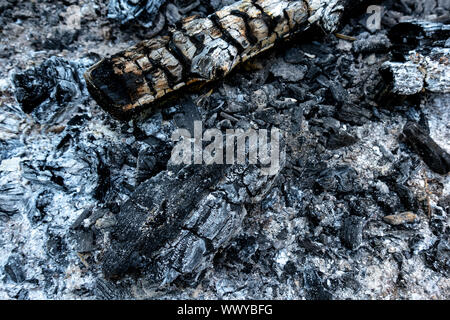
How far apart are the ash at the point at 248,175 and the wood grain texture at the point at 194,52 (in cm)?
23

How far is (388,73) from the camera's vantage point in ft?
9.49

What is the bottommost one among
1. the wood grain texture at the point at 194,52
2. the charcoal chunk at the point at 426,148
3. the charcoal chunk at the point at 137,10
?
the charcoal chunk at the point at 426,148

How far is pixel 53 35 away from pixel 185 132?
6.43ft

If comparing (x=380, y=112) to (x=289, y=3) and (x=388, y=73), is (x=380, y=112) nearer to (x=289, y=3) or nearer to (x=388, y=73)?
(x=388, y=73)

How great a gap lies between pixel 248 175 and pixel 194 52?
123 cm

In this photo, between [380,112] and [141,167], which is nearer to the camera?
[141,167]

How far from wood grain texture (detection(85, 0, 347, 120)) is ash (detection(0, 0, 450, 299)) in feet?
0.74

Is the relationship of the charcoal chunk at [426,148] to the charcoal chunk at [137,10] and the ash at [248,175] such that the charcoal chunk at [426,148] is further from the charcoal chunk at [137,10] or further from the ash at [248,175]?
the charcoal chunk at [137,10]

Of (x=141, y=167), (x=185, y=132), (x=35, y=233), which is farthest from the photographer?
(x=185, y=132)

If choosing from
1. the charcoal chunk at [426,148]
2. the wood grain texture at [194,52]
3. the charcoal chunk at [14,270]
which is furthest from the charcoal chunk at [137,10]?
the charcoal chunk at [426,148]

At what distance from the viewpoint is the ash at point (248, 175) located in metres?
2.35

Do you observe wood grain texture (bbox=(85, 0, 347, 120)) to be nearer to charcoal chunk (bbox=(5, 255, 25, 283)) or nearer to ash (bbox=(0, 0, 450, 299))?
ash (bbox=(0, 0, 450, 299))

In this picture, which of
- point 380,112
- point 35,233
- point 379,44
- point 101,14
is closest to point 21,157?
point 35,233

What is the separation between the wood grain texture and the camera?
266 centimetres
